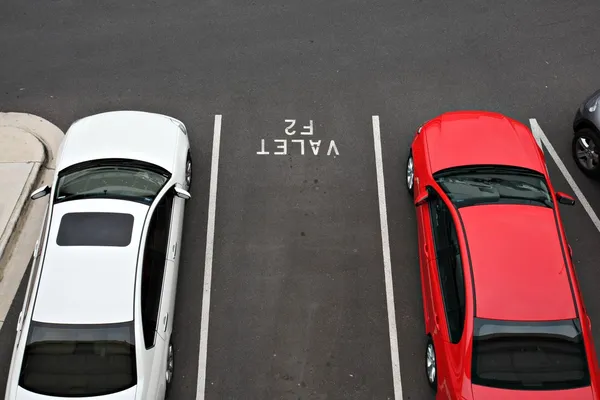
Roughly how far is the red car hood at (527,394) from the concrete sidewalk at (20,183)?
21.4 ft

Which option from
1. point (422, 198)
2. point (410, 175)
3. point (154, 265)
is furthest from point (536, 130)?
point (154, 265)

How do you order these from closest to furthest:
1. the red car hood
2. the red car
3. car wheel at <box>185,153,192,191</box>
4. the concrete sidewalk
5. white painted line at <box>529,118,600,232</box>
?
the red car hood < the red car < the concrete sidewalk < car wheel at <box>185,153,192,191</box> < white painted line at <box>529,118,600,232</box>

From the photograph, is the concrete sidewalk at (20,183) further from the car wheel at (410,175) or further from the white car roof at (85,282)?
the car wheel at (410,175)

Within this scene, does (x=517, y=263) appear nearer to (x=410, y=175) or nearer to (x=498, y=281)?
(x=498, y=281)

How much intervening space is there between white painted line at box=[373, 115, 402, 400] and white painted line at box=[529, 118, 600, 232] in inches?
111

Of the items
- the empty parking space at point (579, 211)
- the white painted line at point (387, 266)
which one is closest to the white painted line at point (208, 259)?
the white painted line at point (387, 266)

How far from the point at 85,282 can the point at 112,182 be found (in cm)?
158

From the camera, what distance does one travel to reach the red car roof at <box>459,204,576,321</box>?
655 centimetres

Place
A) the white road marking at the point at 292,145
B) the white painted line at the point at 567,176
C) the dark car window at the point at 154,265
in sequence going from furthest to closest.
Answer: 1. the white road marking at the point at 292,145
2. the white painted line at the point at 567,176
3. the dark car window at the point at 154,265

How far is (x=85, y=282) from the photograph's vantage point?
22.4ft

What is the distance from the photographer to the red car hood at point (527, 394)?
6328 mm

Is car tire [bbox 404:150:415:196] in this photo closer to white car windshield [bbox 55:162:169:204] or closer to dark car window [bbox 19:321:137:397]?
white car windshield [bbox 55:162:169:204]

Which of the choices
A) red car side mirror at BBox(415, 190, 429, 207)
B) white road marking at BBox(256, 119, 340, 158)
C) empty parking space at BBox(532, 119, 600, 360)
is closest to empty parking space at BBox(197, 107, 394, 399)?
white road marking at BBox(256, 119, 340, 158)

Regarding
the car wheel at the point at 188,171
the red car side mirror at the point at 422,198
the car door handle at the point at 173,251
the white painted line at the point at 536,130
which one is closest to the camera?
the car door handle at the point at 173,251
